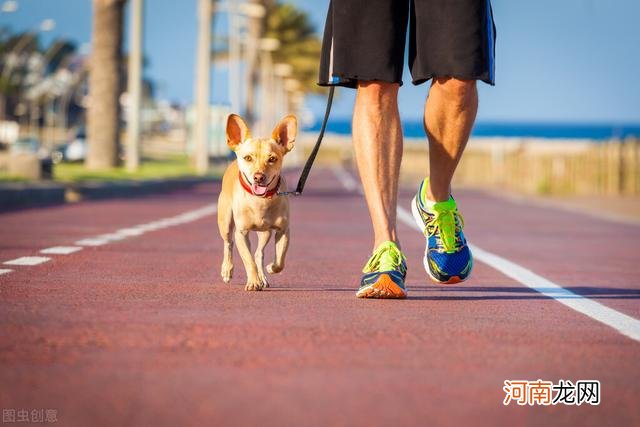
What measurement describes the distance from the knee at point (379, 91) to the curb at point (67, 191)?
41.8 feet

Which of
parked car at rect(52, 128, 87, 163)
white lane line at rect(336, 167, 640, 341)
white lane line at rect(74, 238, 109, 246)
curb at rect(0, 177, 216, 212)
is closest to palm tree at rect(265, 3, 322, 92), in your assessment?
parked car at rect(52, 128, 87, 163)

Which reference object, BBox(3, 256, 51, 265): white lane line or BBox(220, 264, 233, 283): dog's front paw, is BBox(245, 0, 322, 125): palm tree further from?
BBox(220, 264, 233, 283): dog's front paw

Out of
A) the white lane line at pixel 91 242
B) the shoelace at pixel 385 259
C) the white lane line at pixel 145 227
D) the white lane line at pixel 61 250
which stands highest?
the shoelace at pixel 385 259

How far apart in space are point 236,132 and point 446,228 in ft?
4.64

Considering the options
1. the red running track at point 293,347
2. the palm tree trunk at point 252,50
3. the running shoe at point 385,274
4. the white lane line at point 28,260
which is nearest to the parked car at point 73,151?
the palm tree trunk at point 252,50

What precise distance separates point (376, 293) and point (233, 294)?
0.80m

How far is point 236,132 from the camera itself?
26.4 feet

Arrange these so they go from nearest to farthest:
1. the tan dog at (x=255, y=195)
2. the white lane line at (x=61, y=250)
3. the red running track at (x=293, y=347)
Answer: the red running track at (x=293, y=347), the tan dog at (x=255, y=195), the white lane line at (x=61, y=250)

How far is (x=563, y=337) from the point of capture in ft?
18.7

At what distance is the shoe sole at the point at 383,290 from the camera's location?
274 inches

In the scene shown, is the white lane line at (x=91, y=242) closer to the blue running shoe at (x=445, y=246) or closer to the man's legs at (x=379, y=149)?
the man's legs at (x=379, y=149)

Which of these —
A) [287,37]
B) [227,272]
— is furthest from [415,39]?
[287,37]

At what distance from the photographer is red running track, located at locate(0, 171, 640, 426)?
12.8ft

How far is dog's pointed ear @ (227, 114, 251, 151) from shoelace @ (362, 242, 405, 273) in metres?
1.32
